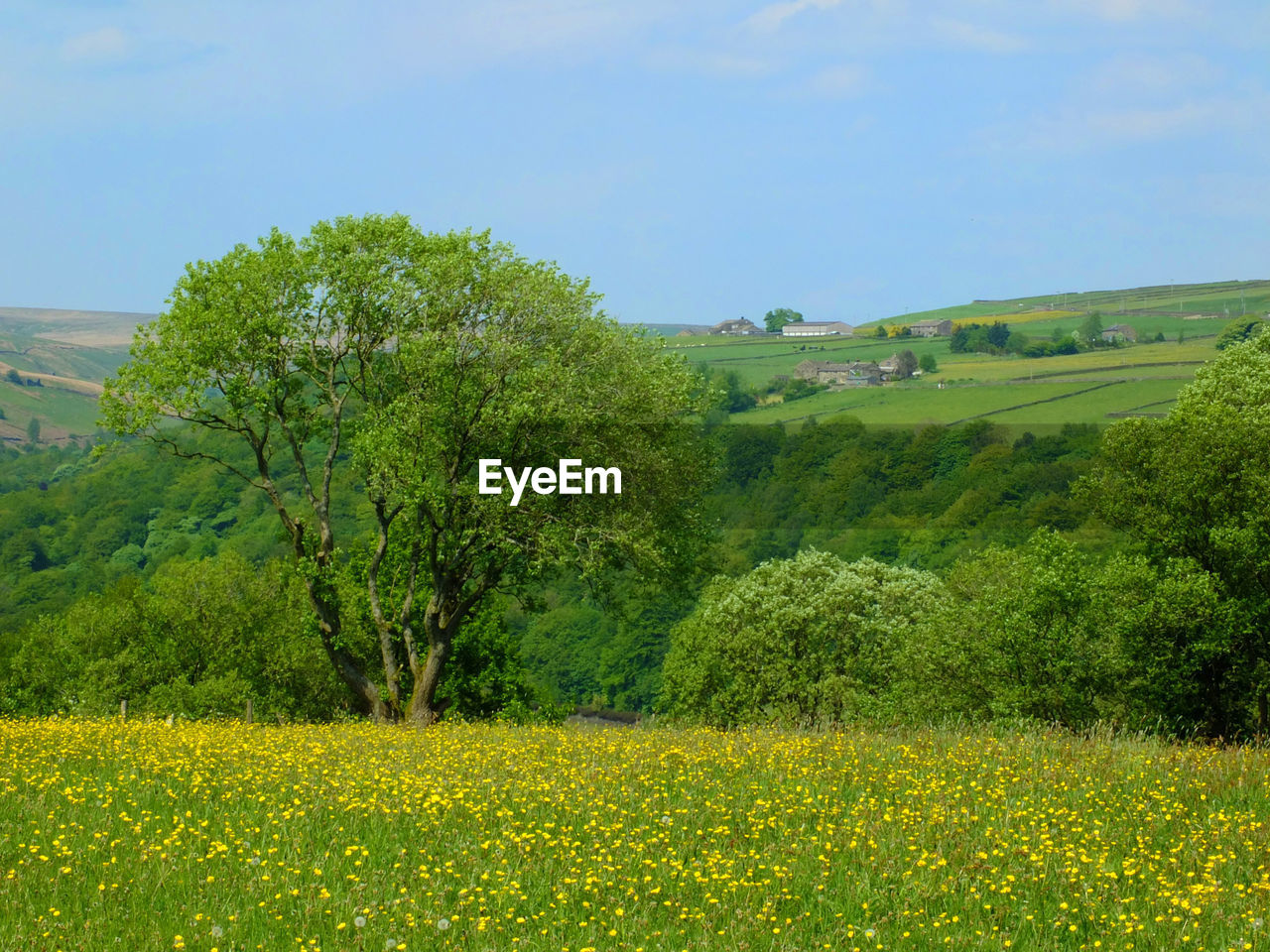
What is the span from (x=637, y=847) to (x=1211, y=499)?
2745 cm

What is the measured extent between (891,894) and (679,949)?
2133 mm

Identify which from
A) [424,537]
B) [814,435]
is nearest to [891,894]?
[424,537]

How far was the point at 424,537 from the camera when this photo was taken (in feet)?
102

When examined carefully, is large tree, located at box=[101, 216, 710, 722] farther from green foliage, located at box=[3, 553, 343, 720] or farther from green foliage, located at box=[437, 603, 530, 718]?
green foliage, located at box=[3, 553, 343, 720]

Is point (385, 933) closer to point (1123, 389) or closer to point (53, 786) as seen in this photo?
point (53, 786)

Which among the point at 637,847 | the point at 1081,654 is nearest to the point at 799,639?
the point at 1081,654

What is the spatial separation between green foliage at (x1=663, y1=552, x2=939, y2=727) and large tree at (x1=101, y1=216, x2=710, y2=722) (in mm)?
35627

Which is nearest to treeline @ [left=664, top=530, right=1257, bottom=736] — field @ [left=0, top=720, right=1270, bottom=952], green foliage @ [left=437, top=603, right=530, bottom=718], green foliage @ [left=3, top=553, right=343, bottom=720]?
field @ [left=0, top=720, right=1270, bottom=952]

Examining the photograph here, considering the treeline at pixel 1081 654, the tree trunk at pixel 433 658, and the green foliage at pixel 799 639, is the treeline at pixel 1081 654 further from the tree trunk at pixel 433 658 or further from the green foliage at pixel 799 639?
the tree trunk at pixel 433 658

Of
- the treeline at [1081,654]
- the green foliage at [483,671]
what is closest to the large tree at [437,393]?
the treeline at [1081,654]

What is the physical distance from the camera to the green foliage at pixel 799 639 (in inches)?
2534

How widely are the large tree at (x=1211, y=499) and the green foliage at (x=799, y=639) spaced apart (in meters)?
28.6

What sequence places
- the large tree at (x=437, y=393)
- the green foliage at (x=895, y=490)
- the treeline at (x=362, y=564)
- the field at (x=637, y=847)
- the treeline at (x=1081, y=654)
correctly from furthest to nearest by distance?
the green foliage at (x=895, y=490), the treeline at (x=362, y=564), the treeline at (x=1081, y=654), the large tree at (x=437, y=393), the field at (x=637, y=847)

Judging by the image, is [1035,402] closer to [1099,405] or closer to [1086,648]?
[1099,405]
